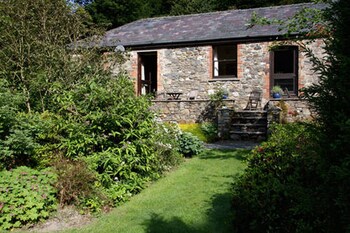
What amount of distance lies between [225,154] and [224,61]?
8032 mm

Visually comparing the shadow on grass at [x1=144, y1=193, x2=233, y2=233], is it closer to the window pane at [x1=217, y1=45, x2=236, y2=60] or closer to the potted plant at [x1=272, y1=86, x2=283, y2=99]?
the potted plant at [x1=272, y1=86, x2=283, y2=99]

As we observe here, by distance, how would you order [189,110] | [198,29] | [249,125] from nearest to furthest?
[249,125]
[189,110]
[198,29]

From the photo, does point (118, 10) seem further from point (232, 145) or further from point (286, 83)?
point (232, 145)

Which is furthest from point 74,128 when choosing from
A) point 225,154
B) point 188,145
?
point 225,154

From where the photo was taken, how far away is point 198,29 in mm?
17031

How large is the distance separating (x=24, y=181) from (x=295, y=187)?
4.22 m

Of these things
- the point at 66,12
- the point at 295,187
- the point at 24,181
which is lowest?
the point at 24,181

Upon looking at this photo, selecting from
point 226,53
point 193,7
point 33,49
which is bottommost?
point 33,49

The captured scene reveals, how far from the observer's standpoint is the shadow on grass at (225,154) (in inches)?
352

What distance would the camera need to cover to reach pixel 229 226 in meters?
4.52

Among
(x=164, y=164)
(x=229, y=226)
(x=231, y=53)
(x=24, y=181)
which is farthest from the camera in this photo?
(x=231, y=53)

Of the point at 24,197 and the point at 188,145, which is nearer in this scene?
the point at 24,197

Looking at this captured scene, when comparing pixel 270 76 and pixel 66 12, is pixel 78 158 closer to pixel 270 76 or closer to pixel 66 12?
pixel 66 12

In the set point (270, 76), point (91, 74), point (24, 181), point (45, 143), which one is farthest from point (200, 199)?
point (270, 76)
